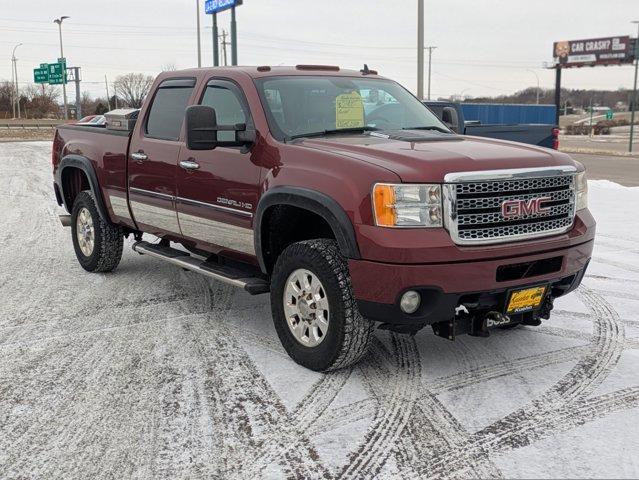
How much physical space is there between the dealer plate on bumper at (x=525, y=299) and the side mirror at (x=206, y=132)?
80.1 inches

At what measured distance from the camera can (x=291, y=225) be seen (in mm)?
4777

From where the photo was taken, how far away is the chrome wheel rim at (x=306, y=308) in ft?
13.9

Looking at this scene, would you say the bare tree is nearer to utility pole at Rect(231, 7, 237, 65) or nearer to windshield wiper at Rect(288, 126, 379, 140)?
utility pole at Rect(231, 7, 237, 65)

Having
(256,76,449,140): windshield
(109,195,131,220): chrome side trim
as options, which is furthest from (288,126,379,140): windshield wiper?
(109,195,131,220): chrome side trim

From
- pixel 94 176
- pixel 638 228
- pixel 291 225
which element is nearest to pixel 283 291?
pixel 291 225

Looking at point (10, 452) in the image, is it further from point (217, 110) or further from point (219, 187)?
point (217, 110)

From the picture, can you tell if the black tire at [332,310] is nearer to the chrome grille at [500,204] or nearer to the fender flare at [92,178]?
the chrome grille at [500,204]

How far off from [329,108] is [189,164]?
1173mm

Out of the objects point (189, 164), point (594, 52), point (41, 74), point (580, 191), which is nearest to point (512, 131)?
point (580, 191)

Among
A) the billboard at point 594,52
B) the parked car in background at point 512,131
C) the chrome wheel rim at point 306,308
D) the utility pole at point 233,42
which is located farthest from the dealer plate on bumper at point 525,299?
the billboard at point 594,52

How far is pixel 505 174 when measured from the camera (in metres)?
3.95

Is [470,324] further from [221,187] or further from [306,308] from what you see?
[221,187]

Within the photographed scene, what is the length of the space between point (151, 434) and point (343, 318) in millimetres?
1252

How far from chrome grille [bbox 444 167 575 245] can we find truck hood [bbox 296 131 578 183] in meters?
0.07
